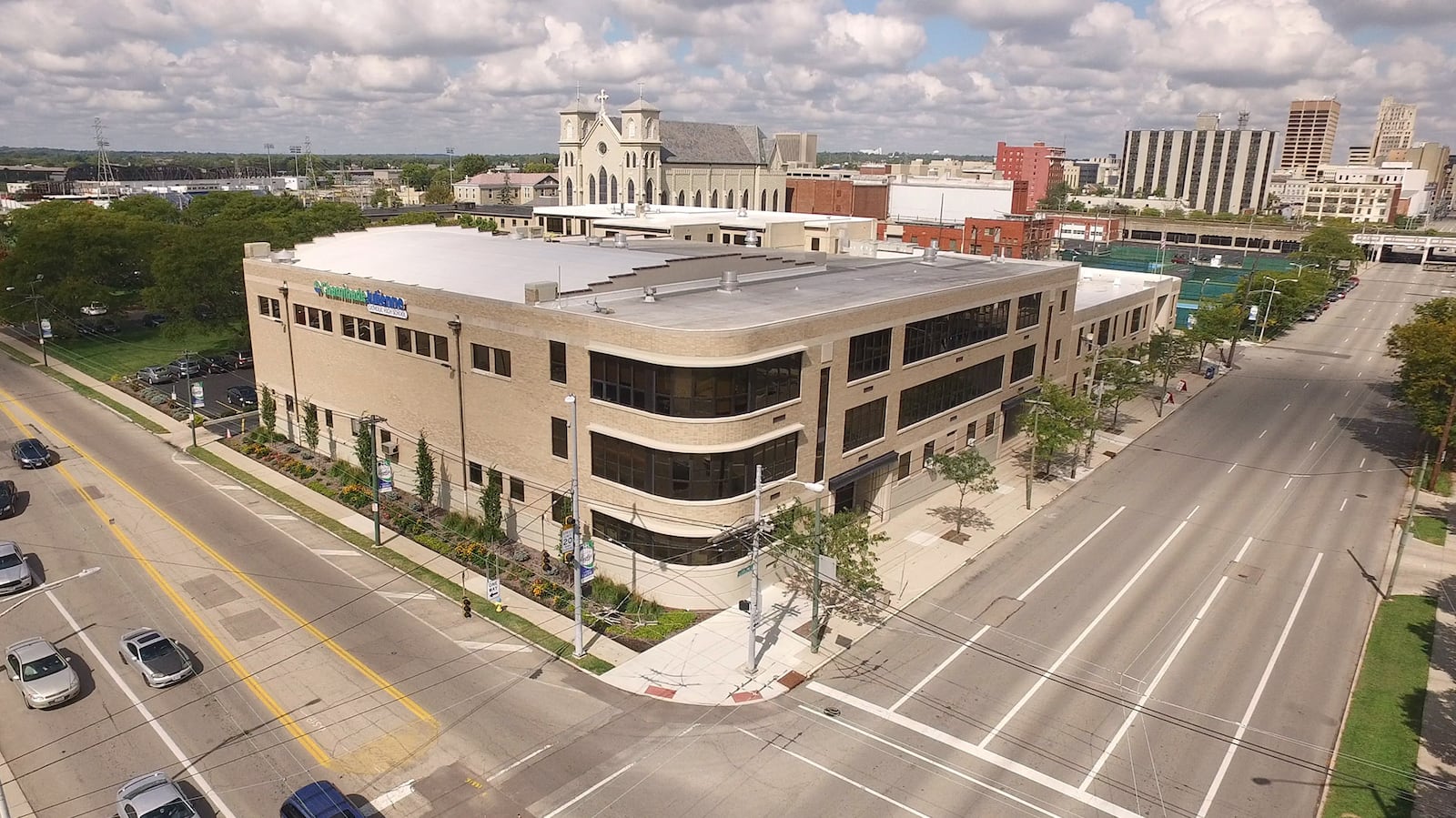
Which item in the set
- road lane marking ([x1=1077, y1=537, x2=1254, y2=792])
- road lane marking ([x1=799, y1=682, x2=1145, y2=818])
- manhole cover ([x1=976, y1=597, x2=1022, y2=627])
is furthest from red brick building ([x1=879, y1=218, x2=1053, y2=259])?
road lane marking ([x1=799, y1=682, x2=1145, y2=818])

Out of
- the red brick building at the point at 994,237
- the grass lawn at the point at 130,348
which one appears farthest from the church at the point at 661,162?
the grass lawn at the point at 130,348

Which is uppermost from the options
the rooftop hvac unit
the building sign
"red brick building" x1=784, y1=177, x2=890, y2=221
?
"red brick building" x1=784, y1=177, x2=890, y2=221

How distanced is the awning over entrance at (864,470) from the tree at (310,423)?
33241 mm

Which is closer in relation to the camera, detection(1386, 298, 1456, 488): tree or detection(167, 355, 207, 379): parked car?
detection(1386, 298, 1456, 488): tree

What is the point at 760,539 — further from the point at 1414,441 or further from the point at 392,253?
the point at 1414,441

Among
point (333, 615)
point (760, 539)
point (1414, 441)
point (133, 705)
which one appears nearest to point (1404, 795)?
point (760, 539)

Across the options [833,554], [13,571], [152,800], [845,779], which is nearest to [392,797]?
[152,800]

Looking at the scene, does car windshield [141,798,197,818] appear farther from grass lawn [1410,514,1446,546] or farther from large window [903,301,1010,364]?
grass lawn [1410,514,1446,546]

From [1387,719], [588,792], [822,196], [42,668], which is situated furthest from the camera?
[822,196]

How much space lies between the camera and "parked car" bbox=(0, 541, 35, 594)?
35.6m

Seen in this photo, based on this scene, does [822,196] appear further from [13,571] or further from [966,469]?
[13,571]

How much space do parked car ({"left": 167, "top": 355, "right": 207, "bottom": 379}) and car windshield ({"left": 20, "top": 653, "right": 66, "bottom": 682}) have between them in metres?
47.9

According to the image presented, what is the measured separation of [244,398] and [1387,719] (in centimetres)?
6868

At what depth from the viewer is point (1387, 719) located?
2817 cm
